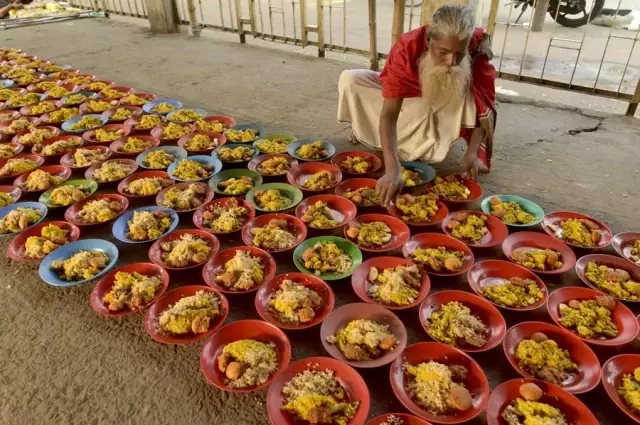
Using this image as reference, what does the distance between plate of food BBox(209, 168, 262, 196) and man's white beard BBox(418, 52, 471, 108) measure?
135 centimetres

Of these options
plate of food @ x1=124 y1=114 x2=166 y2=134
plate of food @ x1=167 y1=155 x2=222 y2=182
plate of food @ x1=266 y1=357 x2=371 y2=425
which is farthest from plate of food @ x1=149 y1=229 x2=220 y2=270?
plate of food @ x1=124 y1=114 x2=166 y2=134

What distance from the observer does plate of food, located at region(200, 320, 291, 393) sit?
1.84m

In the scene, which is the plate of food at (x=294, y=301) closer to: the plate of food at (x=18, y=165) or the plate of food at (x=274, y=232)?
the plate of food at (x=274, y=232)

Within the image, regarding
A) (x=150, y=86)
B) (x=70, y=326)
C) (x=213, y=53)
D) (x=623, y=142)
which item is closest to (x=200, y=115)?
(x=150, y=86)

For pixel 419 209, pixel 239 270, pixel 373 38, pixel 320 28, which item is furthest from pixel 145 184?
pixel 320 28

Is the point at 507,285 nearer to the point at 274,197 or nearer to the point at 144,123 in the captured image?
the point at 274,197

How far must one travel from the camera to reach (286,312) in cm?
214

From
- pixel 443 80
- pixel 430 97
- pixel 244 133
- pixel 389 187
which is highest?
pixel 443 80

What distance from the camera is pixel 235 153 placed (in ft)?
11.7

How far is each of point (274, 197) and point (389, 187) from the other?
80 centimetres

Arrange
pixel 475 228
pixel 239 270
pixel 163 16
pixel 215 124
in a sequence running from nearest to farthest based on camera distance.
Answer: pixel 239 270, pixel 475 228, pixel 215 124, pixel 163 16

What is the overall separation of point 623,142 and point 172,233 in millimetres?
3895

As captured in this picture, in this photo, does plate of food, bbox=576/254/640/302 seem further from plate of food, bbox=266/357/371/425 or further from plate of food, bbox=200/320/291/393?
plate of food, bbox=200/320/291/393

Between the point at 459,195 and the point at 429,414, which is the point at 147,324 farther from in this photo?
the point at 459,195
